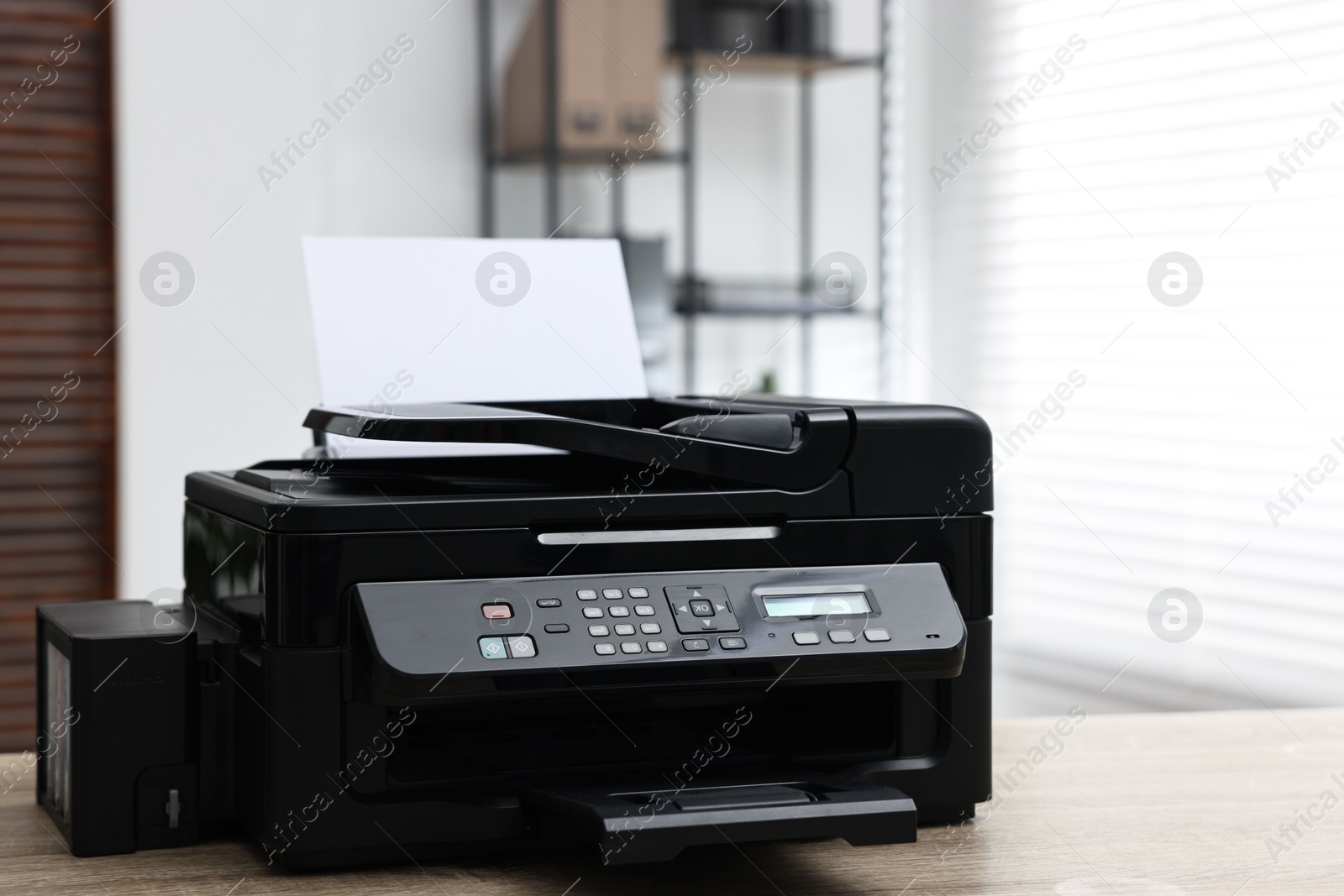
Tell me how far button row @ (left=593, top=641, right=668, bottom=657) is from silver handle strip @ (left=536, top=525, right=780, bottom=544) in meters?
0.08

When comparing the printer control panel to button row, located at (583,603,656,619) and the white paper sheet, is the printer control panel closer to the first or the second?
button row, located at (583,603,656,619)

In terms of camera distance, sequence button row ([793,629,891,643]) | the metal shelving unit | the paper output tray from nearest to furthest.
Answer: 1. the paper output tray
2. button row ([793,629,891,643])
3. the metal shelving unit

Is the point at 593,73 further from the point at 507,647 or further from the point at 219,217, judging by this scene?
the point at 507,647

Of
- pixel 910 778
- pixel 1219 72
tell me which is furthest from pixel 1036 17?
pixel 910 778

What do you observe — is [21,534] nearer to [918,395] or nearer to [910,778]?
[918,395]

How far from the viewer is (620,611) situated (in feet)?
3.01

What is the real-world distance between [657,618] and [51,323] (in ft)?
7.33

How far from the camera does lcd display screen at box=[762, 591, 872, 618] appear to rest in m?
0.96

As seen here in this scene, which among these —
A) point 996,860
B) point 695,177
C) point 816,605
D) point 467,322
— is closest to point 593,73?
point 695,177

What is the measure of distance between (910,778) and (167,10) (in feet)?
7.59

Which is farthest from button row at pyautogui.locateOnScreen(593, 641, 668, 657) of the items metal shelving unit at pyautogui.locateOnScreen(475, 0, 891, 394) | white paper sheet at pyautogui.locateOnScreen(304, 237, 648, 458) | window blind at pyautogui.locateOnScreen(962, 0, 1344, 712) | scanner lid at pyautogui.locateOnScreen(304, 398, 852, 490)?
metal shelving unit at pyautogui.locateOnScreen(475, 0, 891, 394)

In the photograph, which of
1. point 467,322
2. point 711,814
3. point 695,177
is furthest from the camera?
point 695,177

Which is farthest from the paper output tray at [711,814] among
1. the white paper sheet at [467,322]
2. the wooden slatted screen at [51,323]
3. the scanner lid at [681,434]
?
the wooden slatted screen at [51,323]

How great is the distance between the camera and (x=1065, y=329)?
2.81m
